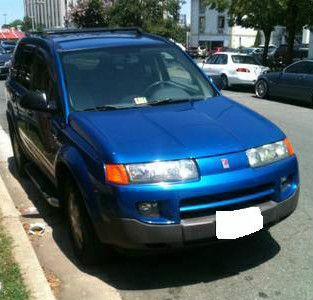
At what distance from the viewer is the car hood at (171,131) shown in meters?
3.92

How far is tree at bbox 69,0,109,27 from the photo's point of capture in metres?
48.3

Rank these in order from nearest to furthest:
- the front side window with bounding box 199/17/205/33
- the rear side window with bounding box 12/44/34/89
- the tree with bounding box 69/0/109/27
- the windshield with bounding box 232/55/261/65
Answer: the rear side window with bounding box 12/44/34/89
the windshield with bounding box 232/55/261/65
the tree with bounding box 69/0/109/27
the front side window with bounding box 199/17/205/33

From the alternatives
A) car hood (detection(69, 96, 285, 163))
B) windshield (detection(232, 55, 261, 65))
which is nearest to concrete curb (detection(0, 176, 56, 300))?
car hood (detection(69, 96, 285, 163))

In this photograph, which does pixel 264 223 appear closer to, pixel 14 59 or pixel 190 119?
pixel 190 119

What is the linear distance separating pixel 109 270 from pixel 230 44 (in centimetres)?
8475

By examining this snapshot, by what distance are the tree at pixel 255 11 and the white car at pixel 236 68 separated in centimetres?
228

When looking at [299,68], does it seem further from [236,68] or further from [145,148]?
[145,148]

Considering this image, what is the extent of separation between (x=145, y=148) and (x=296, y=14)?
66.3 feet

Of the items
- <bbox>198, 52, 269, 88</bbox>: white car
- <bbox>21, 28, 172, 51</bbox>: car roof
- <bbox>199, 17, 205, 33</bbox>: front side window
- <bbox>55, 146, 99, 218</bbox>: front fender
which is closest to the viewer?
<bbox>55, 146, 99, 218</bbox>: front fender

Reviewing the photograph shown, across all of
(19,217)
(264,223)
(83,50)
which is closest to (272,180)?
(264,223)

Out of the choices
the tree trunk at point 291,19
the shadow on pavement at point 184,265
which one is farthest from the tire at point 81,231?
the tree trunk at point 291,19

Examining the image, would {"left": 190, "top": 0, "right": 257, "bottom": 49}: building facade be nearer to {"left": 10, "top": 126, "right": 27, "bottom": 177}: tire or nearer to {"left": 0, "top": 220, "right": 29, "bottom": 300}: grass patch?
{"left": 10, "top": 126, "right": 27, "bottom": 177}: tire

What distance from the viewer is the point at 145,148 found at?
3.94 m

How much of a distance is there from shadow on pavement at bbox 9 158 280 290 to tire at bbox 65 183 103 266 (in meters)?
0.13
